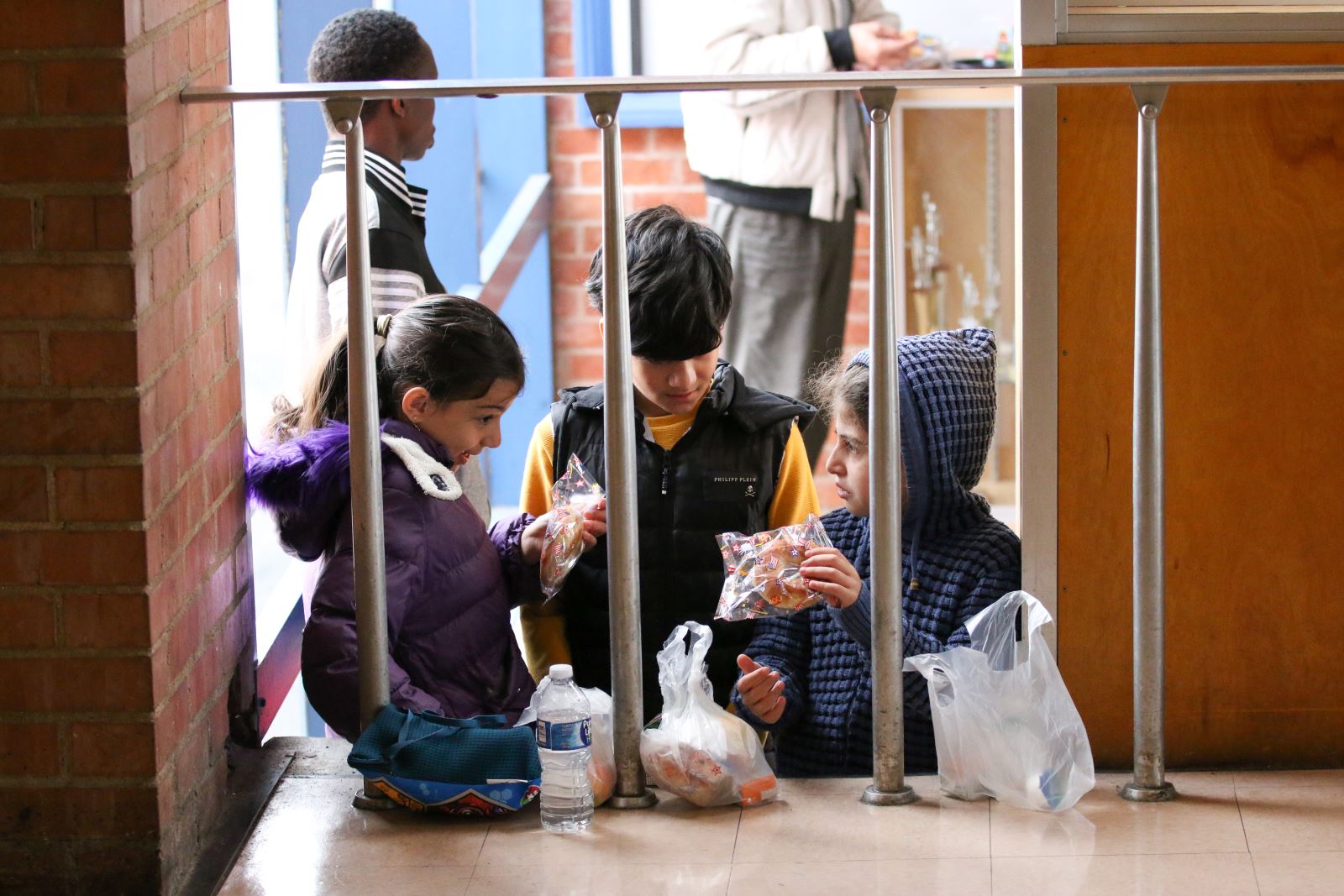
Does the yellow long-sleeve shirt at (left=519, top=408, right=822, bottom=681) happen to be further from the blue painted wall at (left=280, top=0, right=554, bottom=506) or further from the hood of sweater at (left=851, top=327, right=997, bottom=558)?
the blue painted wall at (left=280, top=0, right=554, bottom=506)

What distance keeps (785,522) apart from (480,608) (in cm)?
46

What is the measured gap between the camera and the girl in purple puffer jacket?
193 cm

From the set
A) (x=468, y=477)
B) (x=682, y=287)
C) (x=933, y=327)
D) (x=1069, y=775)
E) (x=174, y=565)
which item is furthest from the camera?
(x=933, y=327)

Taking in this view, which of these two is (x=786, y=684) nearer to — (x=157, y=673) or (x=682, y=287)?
(x=682, y=287)

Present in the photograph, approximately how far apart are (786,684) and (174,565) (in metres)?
Result: 0.80

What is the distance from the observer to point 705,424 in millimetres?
2232

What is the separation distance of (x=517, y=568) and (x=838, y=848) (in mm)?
620

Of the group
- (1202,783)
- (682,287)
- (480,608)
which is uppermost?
(682,287)

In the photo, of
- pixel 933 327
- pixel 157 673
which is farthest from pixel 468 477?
pixel 933 327

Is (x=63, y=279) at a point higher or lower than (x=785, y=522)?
higher

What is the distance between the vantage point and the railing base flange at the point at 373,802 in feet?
6.25

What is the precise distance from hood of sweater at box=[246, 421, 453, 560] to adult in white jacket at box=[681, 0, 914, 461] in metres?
2.74

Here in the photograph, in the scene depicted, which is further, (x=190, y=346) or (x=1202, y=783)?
(x=1202, y=783)

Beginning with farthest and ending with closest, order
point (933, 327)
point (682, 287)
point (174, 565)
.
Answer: point (933, 327) → point (682, 287) → point (174, 565)
